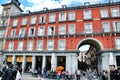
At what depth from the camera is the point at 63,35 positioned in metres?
27.8

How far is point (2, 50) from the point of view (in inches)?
1261

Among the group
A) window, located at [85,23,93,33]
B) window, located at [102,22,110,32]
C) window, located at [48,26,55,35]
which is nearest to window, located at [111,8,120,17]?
window, located at [102,22,110,32]

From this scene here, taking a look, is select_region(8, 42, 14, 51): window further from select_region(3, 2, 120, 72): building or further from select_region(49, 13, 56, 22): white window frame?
select_region(49, 13, 56, 22): white window frame

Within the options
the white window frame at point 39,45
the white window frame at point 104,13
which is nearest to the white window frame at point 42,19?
the white window frame at point 39,45

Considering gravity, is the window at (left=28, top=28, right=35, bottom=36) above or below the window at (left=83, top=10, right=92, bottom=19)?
below

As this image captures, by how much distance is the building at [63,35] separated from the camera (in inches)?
994

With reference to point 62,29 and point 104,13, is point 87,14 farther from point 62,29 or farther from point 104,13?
point 62,29

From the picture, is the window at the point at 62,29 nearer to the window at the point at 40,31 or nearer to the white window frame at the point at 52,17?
the white window frame at the point at 52,17

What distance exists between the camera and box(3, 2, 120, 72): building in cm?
2525

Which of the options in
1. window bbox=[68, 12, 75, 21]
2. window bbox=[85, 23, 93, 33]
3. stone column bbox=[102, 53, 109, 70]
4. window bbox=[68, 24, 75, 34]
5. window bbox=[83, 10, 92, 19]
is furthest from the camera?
window bbox=[68, 12, 75, 21]

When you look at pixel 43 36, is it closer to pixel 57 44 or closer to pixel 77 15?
pixel 57 44

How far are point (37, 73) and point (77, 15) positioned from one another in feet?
47.3

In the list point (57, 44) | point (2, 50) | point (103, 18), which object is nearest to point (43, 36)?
point (57, 44)

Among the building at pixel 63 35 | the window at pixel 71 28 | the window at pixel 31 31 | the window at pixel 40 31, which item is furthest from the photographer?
the window at pixel 31 31
